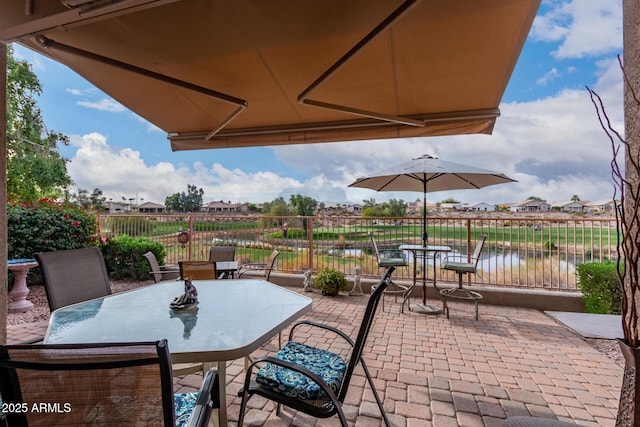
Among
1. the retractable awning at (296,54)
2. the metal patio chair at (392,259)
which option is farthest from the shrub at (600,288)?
the retractable awning at (296,54)

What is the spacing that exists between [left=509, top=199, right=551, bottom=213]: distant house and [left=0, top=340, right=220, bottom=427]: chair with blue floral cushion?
20.1 feet

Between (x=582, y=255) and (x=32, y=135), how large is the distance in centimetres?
1331

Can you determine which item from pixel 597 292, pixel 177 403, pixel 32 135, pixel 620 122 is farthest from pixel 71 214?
pixel 597 292

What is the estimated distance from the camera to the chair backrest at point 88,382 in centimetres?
77

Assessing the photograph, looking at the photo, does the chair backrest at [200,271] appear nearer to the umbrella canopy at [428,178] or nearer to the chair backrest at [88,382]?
the chair backrest at [88,382]

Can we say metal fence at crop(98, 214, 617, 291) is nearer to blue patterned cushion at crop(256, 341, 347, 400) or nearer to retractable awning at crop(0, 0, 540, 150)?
retractable awning at crop(0, 0, 540, 150)

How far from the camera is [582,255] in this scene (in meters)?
4.58

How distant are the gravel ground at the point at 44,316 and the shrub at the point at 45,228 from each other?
0.79 meters

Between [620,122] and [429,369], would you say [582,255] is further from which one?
[620,122]

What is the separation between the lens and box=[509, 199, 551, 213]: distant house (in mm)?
5141

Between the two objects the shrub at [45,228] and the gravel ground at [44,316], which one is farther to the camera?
the shrub at [45,228]

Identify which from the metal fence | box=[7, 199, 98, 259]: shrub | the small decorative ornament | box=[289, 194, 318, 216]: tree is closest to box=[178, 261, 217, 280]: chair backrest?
the small decorative ornament

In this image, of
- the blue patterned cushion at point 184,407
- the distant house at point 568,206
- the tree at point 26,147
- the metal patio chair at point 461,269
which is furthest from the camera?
the tree at point 26,147

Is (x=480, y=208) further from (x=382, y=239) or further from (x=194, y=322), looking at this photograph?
(x=194, y=322)
